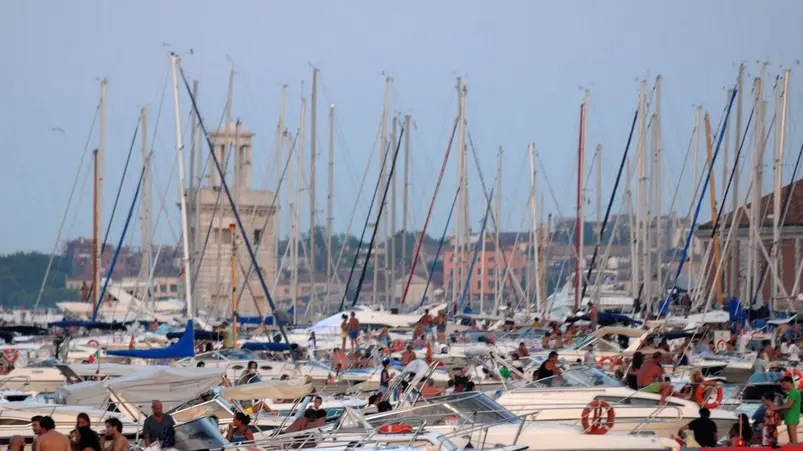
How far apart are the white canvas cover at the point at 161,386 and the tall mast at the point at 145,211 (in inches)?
1383

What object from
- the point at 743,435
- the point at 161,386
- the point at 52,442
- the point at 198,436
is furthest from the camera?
the point at 161,386

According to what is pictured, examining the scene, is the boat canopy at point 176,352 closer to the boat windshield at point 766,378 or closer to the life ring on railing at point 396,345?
the life ring on railing at point 396,345

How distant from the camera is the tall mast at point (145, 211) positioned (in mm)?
58938

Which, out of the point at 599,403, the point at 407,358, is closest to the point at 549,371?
the point at 599,403

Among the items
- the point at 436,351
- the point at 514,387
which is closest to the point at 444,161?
the point at 436,351

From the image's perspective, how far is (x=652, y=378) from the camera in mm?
24625

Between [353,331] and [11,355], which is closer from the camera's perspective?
[11,355]

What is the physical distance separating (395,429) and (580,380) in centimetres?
560

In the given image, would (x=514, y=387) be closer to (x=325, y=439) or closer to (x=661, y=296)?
(x=325, y=439)

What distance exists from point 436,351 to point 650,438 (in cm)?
1829

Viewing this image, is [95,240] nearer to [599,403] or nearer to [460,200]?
[460,200]

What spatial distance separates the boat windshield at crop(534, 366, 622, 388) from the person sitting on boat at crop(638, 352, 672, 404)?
52 cm

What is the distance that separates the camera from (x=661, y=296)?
51938 mm

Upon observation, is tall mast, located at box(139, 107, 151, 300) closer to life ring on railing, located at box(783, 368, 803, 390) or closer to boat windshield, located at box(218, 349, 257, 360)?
boat windshield, located at box(218, 349, 257, 360)
